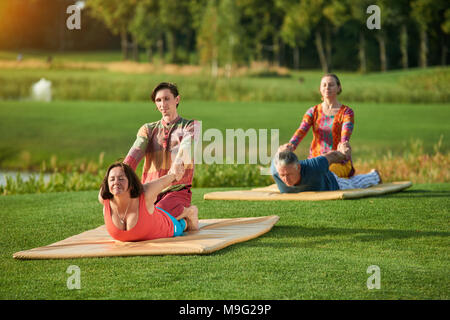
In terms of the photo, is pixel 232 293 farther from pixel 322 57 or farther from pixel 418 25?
pixel 322 57

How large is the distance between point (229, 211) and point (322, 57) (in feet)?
132

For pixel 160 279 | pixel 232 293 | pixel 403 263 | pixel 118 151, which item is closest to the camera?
pixel 232 293

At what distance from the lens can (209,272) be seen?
463cm

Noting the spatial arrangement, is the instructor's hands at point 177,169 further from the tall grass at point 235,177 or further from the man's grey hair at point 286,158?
the tall grass at point 235,177

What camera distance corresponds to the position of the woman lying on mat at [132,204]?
5.06 metres

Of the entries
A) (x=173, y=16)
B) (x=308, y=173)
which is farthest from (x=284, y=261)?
(x=173, y=16)

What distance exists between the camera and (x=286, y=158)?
7.25 meters

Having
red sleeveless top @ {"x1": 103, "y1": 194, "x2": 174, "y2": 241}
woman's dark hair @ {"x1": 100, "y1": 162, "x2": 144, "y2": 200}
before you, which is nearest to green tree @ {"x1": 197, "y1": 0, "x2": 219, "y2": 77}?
red sleeveless top @ {"x1": 103, "y1": 194, "x2": 174, "y2": 241}

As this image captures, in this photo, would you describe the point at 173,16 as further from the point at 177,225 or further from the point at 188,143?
the point at 177,225

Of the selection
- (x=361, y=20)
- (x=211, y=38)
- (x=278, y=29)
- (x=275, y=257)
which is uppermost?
(x=278, y=29)

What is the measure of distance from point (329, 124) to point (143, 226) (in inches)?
134
